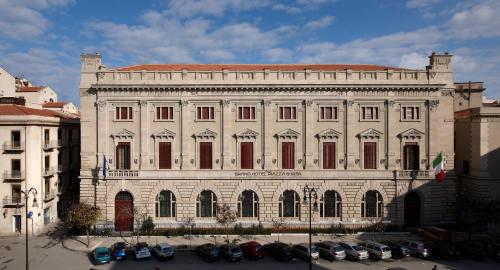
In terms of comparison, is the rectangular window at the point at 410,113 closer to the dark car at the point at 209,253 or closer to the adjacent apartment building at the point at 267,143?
the adjacent apartment building at the point at 267,143

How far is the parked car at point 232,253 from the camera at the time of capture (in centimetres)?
3066

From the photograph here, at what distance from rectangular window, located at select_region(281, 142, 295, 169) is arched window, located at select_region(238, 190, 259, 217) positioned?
446 centimetres

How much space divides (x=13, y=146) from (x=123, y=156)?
1082cm

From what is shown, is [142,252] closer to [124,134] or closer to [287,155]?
[124,134]

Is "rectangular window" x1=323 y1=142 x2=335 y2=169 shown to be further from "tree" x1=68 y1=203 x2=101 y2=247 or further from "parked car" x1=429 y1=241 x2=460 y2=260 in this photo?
"tree" x1=68 y1=203 x2=101 y2=247

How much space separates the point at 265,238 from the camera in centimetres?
3747

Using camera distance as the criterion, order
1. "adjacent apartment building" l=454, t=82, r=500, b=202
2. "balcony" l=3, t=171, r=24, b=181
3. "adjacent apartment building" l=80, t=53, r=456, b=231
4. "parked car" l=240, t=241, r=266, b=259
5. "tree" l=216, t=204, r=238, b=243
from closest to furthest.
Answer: "parked car" l=240, t=241, r=266, b=259, "tree" l=216, t=204, r=238, b=243, "balcony" l=3, t=171, r=24, b=181, "adjacent apartment building" l=454, t=82, r=500, b=202, "adjacent apartment building" l=80, t=53, r=456, b=231

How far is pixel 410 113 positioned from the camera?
Result: 40312 mm

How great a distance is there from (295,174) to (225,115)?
9.60m

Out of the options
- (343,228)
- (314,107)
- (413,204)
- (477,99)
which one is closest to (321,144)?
(314,107)

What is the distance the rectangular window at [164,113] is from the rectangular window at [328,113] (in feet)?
51.7

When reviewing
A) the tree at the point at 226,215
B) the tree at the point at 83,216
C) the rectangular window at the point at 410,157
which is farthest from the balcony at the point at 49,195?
the rectangular window at the point at 410,157

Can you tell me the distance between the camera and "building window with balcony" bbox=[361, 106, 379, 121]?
4025 centimetres

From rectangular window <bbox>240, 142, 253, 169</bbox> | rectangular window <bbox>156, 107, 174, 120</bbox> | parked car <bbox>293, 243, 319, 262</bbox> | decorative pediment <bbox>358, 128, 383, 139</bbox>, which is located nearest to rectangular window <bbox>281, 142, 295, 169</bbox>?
rectangular window <bbox>240, 142, 253, 169</bbox>
